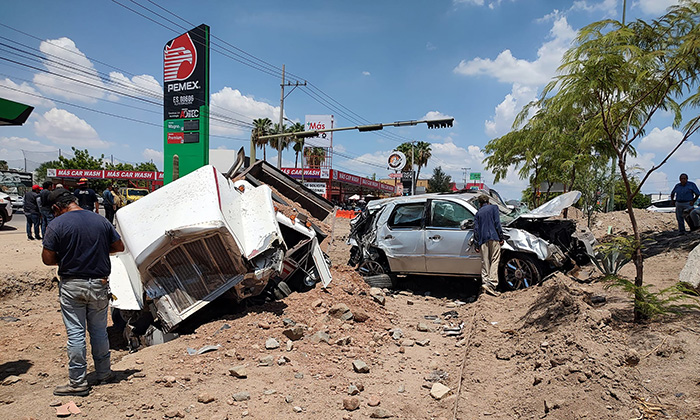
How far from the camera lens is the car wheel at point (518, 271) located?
7027 millimetres

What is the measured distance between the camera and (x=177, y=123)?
25234mm

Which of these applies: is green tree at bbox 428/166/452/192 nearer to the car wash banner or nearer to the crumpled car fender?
the car wash banner

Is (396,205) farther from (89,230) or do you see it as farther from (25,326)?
(25,326)

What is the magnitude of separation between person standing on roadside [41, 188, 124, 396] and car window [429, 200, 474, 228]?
5415 mm

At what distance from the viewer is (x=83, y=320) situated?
12.6 ft

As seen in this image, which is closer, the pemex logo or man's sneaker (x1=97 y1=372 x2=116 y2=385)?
man's sneaker (x1=97 y1=372 x2=116 y2=385)

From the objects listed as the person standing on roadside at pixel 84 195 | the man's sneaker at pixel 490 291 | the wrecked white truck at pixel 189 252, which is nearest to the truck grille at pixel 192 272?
the wrecked white truck at pixel 189 252

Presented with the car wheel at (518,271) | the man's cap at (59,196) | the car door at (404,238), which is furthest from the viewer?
the car door at (404,238)

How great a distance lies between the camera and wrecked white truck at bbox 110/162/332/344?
15.7 feet

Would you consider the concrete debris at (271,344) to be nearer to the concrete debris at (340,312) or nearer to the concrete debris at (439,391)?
the concrete debris at (340,312)

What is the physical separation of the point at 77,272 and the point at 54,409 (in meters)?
1.11

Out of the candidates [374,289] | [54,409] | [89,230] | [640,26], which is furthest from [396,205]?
[54,409]

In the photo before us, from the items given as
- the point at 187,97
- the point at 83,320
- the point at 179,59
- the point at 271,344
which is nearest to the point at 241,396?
the point at 271,344

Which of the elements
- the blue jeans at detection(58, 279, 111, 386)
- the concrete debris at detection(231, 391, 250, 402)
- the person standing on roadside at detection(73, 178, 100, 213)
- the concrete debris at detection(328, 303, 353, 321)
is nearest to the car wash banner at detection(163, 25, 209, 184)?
the person standing on roadside at detection(73, 178, 100, 213)
